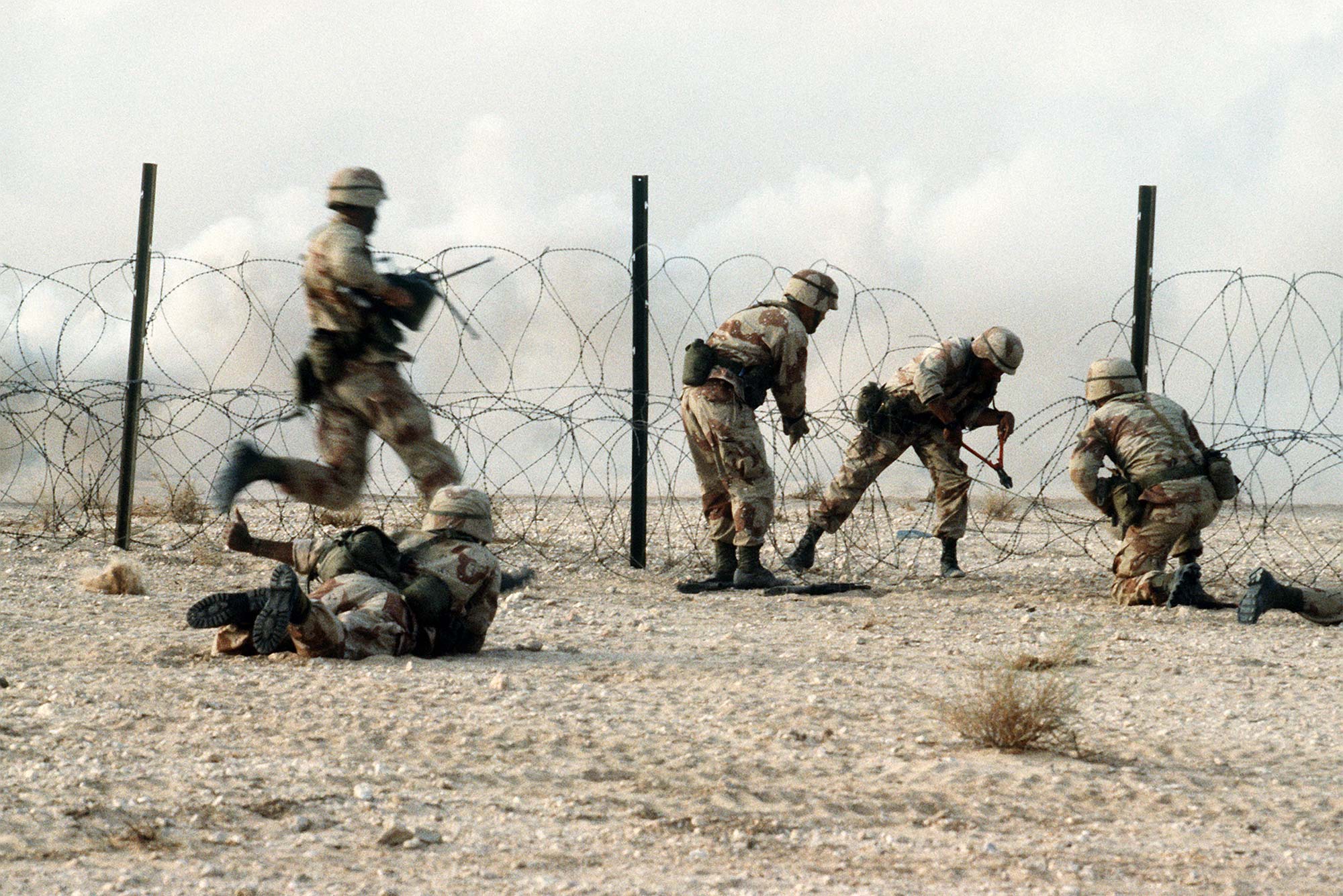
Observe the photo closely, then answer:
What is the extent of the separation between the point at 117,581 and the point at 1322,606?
556 centimetres

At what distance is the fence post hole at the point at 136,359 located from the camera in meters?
8.98

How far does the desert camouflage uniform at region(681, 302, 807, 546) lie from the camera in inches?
314

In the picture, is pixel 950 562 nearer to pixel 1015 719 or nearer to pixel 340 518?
pixel 340 518

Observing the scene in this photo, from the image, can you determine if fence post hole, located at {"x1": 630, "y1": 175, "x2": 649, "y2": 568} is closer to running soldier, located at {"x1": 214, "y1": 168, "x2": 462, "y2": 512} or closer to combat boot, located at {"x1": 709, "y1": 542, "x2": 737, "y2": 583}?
combat boot, located at {"x1": 709, "y1": 542, "x2": 737, "y2": 583}

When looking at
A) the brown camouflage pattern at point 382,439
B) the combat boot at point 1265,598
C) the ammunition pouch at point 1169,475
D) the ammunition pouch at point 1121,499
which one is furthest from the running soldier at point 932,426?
the brown camouflage pattern at point 382,439

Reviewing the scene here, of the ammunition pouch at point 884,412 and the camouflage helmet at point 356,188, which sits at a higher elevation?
the camouflage helmet at point 356,188

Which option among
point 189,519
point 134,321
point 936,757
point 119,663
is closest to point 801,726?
point 936,757

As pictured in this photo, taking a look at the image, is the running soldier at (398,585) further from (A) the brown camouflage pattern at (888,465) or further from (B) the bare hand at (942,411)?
Answer: (B) the bare hand at (942,411)

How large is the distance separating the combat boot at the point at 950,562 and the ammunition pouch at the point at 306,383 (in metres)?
3.75

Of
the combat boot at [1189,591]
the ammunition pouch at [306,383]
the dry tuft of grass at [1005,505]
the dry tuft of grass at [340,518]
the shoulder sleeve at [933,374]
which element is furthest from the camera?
the dry tuft of grass at [1005,505]

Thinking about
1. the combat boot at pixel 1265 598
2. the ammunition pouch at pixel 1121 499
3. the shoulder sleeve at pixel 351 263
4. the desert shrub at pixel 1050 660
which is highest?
the shoulder sleeve at pixel 351 263

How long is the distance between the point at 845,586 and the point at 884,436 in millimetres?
1001

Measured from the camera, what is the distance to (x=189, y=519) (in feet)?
36.1

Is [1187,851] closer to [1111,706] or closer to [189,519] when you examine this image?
[1111,706]
